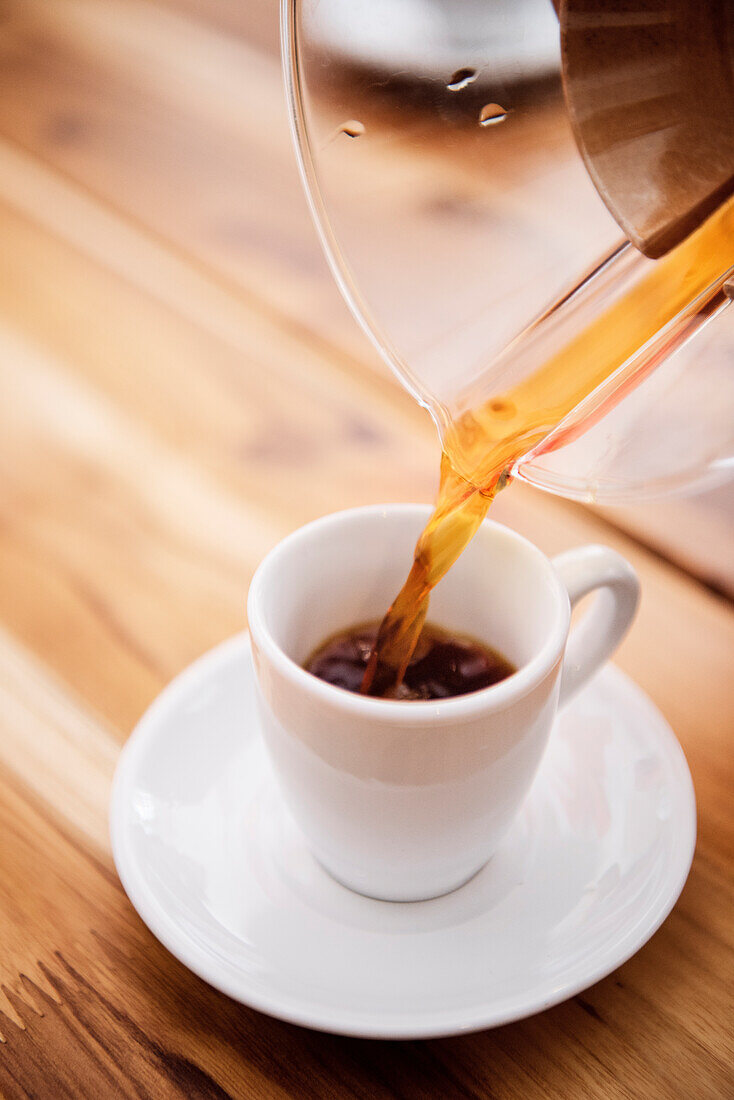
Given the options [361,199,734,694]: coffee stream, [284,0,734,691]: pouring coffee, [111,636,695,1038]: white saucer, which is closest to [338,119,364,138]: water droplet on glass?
[284,0,734,691]: pouring coffee

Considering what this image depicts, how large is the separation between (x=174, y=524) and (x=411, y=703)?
0.33 metres

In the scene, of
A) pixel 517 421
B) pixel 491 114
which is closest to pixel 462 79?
pixel 491 114

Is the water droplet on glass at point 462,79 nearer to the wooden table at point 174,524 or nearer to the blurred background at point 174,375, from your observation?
the blurred background at point 174,375

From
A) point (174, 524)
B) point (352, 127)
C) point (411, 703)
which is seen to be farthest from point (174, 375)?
point (411, 703)

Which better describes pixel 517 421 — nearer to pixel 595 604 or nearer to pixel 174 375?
pixel 595 604

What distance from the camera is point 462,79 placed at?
44 centimetres

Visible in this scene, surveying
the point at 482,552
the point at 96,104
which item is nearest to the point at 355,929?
the point at 482,552

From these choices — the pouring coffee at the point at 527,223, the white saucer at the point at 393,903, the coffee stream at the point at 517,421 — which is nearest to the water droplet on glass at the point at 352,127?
the pouring coffee at the point at 527,223

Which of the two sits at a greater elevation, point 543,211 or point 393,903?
point 543,211

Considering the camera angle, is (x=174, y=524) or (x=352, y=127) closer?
(x=352, y=127)

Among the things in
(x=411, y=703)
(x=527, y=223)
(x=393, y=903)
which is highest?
(x=527, y=223)

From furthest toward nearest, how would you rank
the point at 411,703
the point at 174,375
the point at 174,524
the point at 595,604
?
1. the point at 174,375
2. the point at 174,524
3. the point at 595,604
4. the point at 411,703

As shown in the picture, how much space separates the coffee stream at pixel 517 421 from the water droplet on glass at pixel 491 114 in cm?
10

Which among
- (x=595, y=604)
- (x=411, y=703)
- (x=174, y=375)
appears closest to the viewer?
(x=411, y=703)
